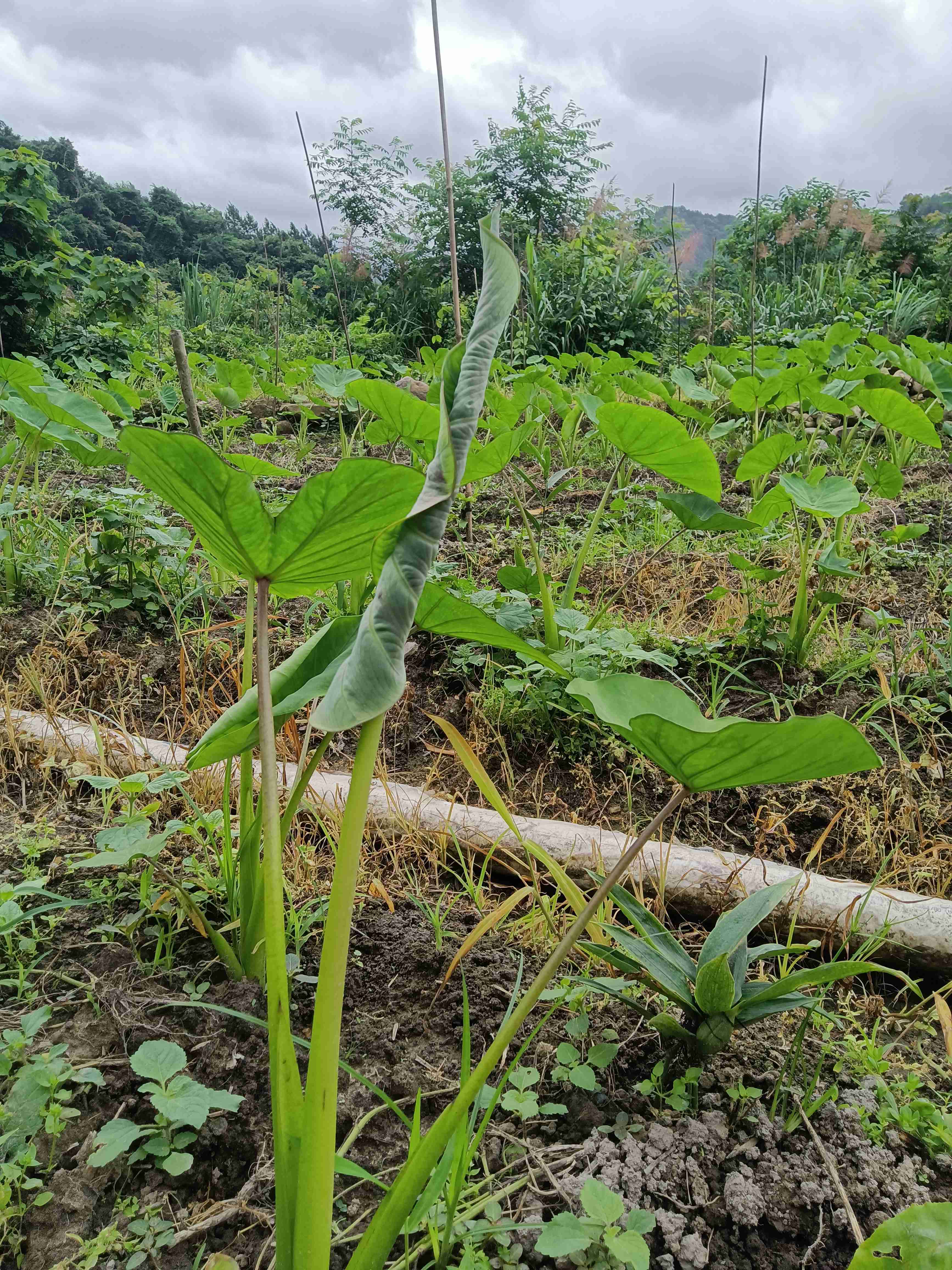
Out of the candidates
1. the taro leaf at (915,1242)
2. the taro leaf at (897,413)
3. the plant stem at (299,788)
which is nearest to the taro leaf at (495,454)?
the plant stem at (299,788)

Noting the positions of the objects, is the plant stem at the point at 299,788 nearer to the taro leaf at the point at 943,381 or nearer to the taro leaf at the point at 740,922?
the taro leaf at the point at 740,922

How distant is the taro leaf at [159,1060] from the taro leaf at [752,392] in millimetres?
2532

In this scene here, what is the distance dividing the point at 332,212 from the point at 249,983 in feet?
36.9

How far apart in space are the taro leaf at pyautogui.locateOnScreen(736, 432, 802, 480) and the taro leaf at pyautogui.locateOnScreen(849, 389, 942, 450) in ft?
0.71

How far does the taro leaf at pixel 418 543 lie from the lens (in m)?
0.50

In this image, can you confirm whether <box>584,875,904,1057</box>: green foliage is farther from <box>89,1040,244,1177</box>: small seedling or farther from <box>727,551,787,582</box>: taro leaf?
<box>727,551,787,582</box>: taro leaf

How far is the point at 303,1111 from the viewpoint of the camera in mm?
552

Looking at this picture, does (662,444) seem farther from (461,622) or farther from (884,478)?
(884,478)

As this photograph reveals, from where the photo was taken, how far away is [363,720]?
0.49 metres

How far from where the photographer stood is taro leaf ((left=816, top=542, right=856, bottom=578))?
164 centimetres

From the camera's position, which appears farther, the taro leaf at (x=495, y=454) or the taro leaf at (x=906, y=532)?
the taro leaf at (x=906, y=532)

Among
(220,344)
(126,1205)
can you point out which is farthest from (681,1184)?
(220,344)

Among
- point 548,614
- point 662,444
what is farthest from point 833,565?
point 548,614

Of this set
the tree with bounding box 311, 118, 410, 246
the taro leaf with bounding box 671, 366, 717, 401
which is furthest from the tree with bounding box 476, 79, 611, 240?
the taro leaf with bounding box 671, 366, 717, 401
